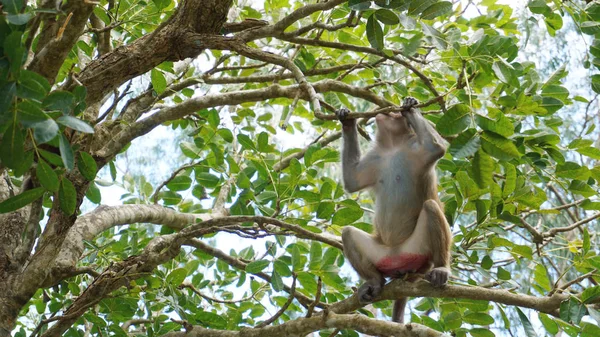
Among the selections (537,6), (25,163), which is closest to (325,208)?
(537,6)

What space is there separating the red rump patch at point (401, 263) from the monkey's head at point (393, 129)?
1087mm

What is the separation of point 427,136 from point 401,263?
3.82ft

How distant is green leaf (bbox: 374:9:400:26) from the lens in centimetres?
379

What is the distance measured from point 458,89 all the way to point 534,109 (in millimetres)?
616

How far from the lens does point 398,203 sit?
612 cm

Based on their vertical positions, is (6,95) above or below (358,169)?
below

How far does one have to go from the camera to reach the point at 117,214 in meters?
5.48

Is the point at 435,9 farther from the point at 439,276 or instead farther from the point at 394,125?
the point at 394,125

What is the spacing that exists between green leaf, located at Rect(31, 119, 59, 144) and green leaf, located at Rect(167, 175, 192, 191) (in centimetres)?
349

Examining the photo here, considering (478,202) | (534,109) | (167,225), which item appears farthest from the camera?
(167,225)

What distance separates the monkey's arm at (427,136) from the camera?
5.22 metres

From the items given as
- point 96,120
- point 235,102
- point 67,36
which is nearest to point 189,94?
point 235,102

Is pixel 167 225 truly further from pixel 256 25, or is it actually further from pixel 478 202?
pixel 478 202

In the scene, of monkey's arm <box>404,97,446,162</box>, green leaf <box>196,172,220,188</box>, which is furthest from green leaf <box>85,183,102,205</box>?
monkey's arm <box>404,97,446,162</box>
